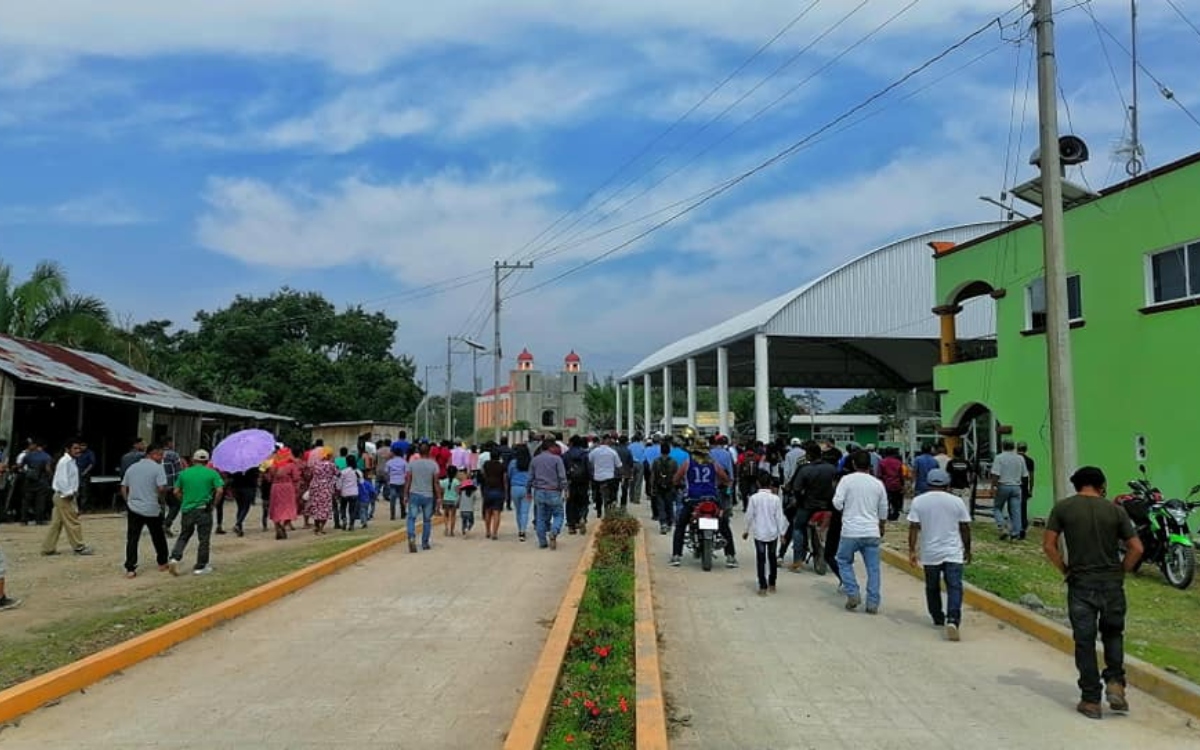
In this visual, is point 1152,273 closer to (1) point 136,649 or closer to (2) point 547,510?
(2) point 547,510

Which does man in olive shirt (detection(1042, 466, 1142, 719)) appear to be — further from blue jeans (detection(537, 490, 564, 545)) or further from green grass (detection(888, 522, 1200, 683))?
blue jeans (detection(537, 490, 564, 545))

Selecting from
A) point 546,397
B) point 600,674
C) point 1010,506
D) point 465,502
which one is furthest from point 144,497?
point 546,397

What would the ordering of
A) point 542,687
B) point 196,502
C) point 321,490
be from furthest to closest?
point 321,490
point 196,502
point 542,687

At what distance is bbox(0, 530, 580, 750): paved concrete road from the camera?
533 centimetres

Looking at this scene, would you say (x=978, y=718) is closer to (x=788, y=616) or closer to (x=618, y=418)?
(x=788, y=616)

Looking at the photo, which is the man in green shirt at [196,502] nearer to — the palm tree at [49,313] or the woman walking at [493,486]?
the woman walking at [493,486]

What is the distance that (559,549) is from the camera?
45.3 ft

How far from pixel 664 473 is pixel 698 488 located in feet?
10.5

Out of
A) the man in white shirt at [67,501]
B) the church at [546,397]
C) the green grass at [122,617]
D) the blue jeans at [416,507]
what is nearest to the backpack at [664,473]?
the blue jeans at [416,507]

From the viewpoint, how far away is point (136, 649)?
703 cm

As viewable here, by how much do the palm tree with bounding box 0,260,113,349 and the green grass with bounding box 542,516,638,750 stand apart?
20.6m

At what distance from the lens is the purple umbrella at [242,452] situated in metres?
14.7

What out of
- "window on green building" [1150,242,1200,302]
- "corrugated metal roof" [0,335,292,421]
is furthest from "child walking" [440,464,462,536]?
"window on green building" [1150,242,1200,302]

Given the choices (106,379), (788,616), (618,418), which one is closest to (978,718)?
(788,616)
